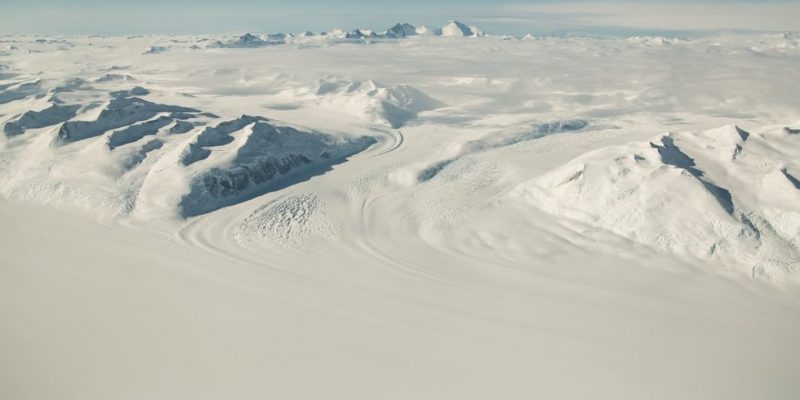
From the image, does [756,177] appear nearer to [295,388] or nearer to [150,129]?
[295,388]

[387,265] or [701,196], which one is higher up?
[701,196]

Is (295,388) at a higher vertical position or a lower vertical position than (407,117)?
lower

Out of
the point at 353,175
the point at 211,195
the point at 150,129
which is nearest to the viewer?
the point at 211,195

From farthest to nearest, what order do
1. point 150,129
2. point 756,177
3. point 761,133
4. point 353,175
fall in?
1. point 150,129
2. point 353,175
3. point 761,133
4. point 756,177

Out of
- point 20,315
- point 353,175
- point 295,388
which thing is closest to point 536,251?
point 295,388

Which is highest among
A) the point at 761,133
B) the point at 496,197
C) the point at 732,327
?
the point at 761,133

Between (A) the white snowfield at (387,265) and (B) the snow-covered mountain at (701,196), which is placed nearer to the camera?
(A) the white snowfield at (387,265)

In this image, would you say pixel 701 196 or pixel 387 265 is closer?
pixel 387 265

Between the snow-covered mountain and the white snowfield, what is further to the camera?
the snow-covered mountain
